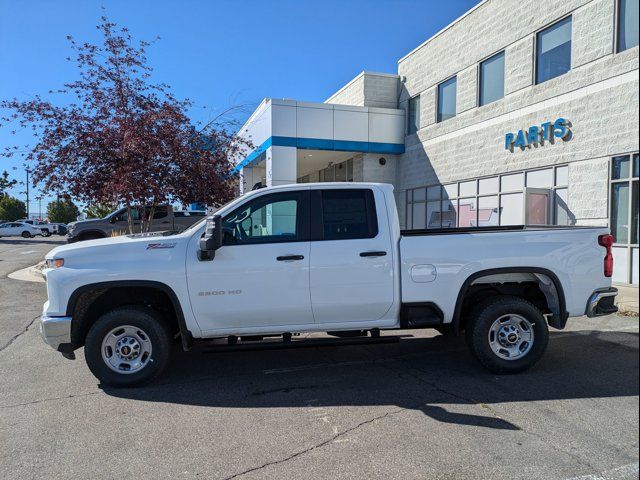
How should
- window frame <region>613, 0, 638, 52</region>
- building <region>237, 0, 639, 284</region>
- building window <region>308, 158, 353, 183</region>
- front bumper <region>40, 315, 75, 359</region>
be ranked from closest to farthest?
1. front bumper <region>40, 315, 75, 359</region>
2. window frame <region>613, 0, 638, 52</region>
3. building <region>237, 0, 639, 284</region>
4. building window <region>308, 158, 353, 183</region>

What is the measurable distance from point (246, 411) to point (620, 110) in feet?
37.6

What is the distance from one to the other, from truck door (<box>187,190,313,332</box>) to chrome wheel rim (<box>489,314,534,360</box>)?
6.61 ft

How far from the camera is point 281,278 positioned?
4871 millimetres

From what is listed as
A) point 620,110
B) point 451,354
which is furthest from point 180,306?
point 620,110

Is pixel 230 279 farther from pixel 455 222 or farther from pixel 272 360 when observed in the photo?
pixel 455 222

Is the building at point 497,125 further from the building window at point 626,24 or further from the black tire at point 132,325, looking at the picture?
the black tire at point 132,325

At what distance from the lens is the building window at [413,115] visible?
20.0m

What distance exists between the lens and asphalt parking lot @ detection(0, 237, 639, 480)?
3409mm

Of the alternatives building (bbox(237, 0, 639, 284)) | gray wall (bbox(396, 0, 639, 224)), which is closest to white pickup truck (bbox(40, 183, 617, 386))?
building (bbox(237, 0, 639, 284))

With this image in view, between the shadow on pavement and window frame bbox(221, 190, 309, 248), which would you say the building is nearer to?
the shadow on pavement

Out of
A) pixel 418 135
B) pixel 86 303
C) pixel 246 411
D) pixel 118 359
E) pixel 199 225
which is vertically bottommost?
pixel 246 411

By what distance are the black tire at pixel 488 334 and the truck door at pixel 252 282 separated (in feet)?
5.90

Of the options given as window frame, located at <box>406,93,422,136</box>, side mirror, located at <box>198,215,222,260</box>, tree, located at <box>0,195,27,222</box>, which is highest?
window frame, located at <box>406,93,422,136</box>

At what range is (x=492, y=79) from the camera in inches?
628
